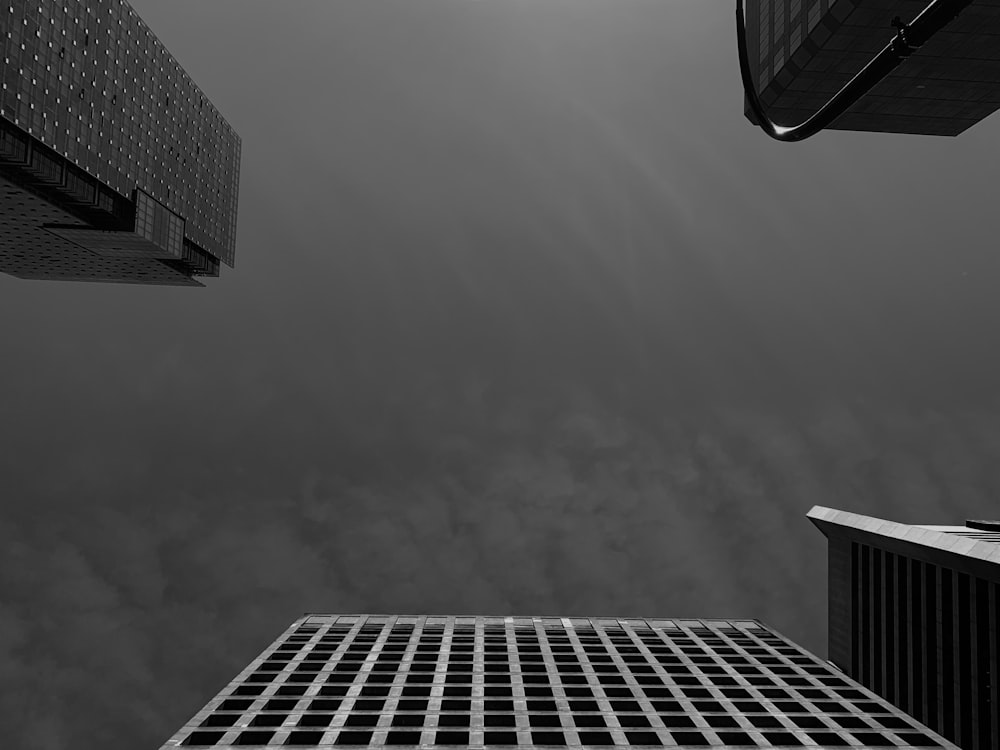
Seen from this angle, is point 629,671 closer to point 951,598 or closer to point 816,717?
point 816,717

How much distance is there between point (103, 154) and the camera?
11031cm

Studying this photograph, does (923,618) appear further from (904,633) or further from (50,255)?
(50,255)

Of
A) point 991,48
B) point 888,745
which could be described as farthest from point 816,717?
point 991,48

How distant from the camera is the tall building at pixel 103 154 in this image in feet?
307

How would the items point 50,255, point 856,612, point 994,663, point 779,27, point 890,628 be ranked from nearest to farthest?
point 779,27 < point 994,663 < point 890,628 < point 856,612 < point 50,255

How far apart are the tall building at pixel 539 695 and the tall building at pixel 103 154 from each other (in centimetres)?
6937

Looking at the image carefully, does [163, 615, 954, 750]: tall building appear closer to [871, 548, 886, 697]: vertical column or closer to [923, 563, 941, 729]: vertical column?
[923, 563, 941, 729]: vertical column

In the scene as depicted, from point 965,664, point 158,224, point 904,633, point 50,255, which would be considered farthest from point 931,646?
point 50,255

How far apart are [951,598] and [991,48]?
40.6m

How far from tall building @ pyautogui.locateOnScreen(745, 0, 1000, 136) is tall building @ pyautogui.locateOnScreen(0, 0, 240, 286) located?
83885mm

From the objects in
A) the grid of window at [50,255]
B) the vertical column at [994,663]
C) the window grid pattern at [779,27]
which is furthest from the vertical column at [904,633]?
the grid of window at [50,255]

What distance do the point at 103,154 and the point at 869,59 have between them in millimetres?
102621

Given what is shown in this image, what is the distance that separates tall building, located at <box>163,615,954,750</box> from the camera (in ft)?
177

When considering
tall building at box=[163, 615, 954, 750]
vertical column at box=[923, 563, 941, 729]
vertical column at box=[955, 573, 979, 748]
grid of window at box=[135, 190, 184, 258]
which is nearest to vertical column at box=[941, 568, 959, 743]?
vertical column at box=[955, 573, 979, 748]
